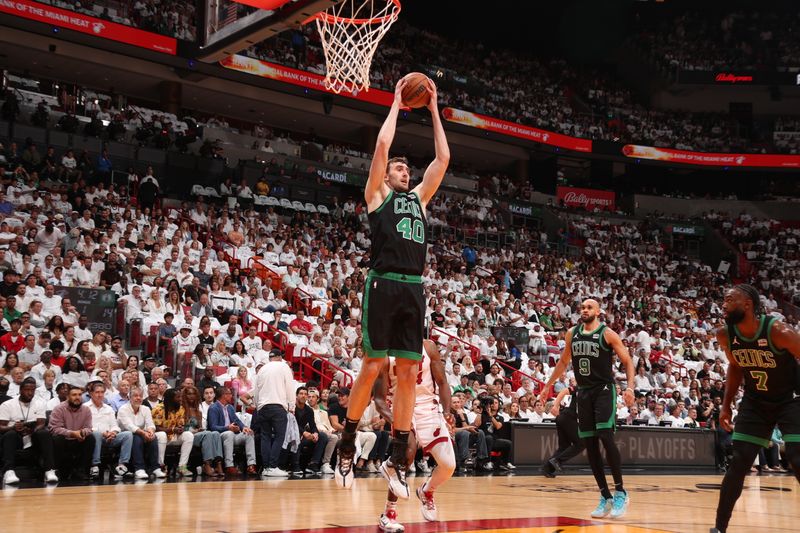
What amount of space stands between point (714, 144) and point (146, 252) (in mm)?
30818

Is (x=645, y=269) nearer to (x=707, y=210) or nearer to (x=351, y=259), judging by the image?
(x=707, y=210)

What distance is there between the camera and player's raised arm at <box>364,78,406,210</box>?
17.4ft

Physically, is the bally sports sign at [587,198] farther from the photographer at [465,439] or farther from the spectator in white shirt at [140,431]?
the spectator in white shirt at [140,431]

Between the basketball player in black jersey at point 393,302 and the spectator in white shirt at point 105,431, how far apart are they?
555 cm

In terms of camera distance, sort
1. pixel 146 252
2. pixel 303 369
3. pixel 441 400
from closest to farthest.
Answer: pixel 441 400
pixel 303 369
pixel 146 252

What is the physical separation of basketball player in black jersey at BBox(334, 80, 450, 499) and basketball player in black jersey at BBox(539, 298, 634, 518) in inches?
110

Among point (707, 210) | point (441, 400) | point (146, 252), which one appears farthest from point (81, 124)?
point (707, 210)

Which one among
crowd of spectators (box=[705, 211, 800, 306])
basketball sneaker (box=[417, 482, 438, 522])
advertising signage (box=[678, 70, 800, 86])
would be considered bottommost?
basketball sneaker (box=[417, 482, 438, 522])

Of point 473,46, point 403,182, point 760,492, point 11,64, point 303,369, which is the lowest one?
point 760,492

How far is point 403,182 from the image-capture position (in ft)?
18.8

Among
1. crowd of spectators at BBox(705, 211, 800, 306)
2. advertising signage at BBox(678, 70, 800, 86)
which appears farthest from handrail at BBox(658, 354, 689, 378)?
advertising signage at BBox(678, 70, 800, 86)

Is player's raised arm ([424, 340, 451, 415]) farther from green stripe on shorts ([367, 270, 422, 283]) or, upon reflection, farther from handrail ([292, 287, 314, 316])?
handrail ([292, 287, 314, 316])

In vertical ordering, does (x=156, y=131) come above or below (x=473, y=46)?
below

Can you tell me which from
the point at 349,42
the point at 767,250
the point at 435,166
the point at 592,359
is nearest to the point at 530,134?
the point at 767,250
